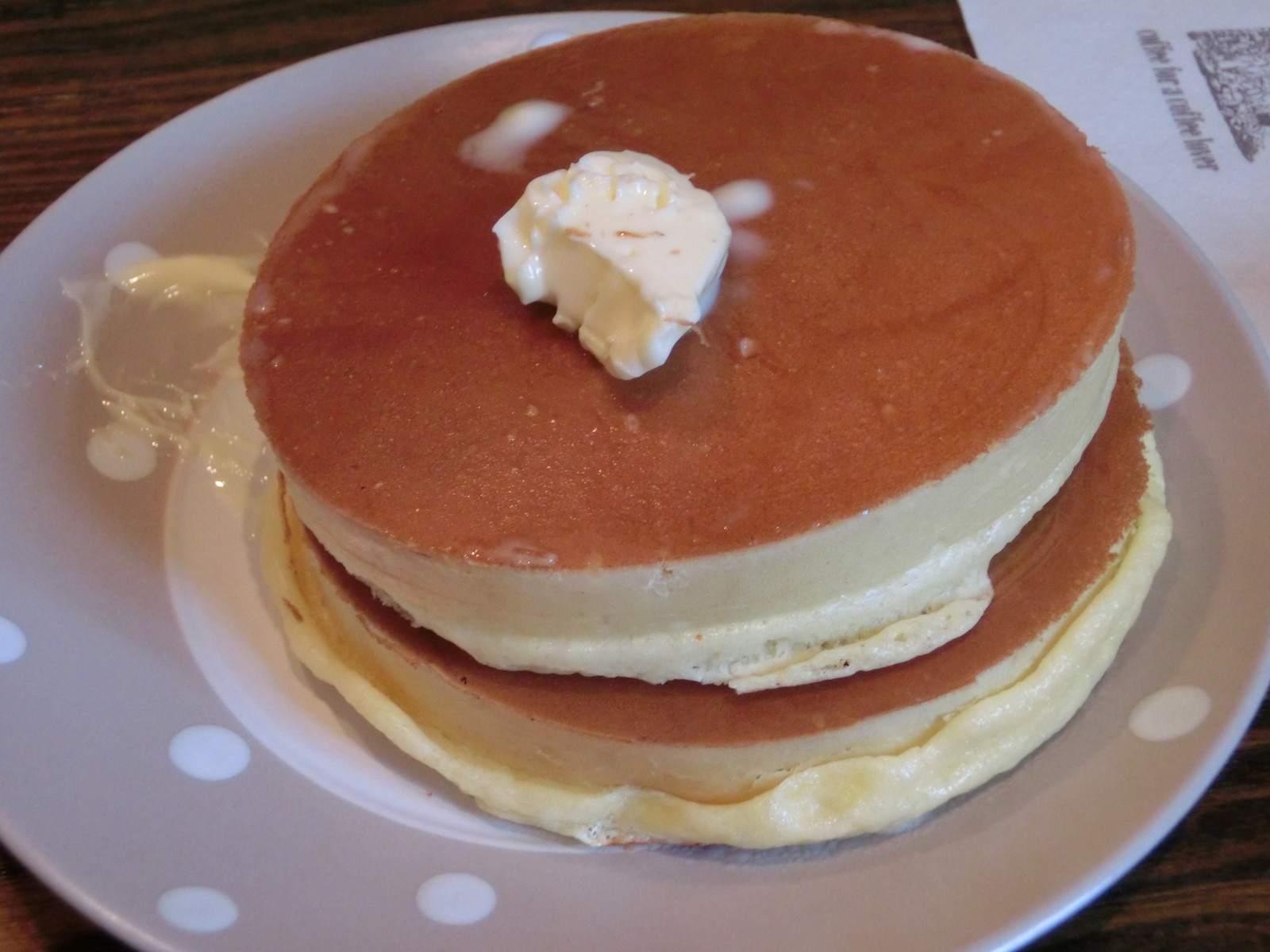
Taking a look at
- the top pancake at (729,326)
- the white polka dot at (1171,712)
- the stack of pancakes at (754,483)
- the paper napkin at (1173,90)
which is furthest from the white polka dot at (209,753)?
the paper napkin at (1173,90)

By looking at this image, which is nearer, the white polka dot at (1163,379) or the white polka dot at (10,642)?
the white polka dot at (10,642)

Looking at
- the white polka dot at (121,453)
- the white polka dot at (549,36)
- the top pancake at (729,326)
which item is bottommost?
the white polka dot at (121,453)

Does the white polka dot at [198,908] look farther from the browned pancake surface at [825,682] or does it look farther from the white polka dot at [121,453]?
the white polka dot at [121,453]

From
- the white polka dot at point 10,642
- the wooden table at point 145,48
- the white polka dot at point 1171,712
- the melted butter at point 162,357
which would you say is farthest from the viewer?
the wooden table at point 145,48

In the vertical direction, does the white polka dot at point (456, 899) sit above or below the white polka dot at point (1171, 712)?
below

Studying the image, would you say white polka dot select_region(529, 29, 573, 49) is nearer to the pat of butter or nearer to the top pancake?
the top pancake

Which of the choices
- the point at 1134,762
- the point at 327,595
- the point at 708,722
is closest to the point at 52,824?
the point at 327,595

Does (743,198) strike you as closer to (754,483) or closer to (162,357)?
(754,483)
